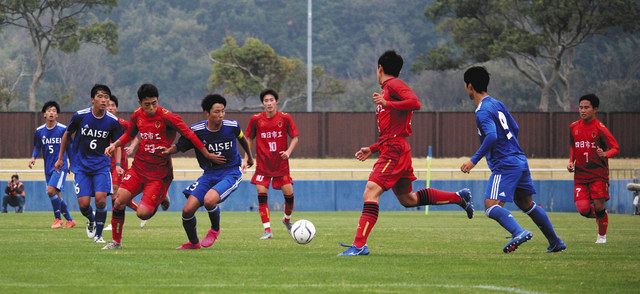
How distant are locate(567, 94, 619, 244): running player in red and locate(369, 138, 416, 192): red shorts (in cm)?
446

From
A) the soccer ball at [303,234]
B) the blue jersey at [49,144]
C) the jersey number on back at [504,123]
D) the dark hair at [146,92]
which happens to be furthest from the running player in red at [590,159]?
the blue jersey at [49,144]

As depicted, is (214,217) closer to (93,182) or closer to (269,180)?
(93,182)

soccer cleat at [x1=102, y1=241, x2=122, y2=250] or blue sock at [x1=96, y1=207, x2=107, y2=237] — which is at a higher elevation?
blue sock at [x1=96, y1=207, x2=107, y2=237]

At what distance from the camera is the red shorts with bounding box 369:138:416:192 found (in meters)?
13.5

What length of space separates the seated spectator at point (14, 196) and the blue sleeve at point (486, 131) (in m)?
24.2

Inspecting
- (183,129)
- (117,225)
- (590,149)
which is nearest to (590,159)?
(590,149)

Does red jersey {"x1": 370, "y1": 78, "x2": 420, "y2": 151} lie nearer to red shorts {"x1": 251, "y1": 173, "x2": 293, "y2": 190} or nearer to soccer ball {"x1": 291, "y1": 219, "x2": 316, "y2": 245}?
soccer ball {"x1": 291, "y1": 219, "x2": 316, "y2": 245}

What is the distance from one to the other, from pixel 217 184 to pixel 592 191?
556 centimetres

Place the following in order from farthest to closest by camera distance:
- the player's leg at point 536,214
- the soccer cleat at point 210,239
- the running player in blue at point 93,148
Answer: the running player in blue at point 93,148 → the soccer cleat at point 210,239 → the player's leg at point 536,214

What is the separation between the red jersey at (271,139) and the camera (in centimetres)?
1941

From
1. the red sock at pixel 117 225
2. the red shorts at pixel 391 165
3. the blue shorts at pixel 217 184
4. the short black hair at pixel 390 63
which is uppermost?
the short black hair at pixel 390 63

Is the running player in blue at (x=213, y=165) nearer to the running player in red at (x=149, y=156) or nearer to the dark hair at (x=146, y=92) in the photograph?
the running player in red at (x=149, y=156)

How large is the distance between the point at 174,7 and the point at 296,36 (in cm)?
1263

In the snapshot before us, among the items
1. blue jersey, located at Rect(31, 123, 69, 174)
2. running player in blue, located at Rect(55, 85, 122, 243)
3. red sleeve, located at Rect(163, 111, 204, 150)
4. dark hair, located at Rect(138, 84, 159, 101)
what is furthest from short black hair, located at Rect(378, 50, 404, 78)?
blue jersey, located at Rect(31, 123, 69, 174)
